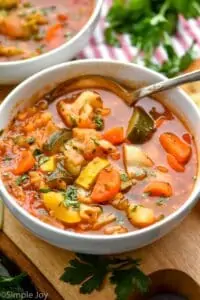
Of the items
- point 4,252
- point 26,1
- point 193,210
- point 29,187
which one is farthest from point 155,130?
point 26,1

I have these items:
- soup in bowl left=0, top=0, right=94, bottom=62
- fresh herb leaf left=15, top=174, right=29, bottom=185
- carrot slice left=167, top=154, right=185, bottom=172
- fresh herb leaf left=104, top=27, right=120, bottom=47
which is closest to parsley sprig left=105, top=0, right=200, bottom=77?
fresh herb leaf left=104, top=27, right=120, bottom=47

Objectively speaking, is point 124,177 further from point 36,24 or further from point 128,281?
point 36,24

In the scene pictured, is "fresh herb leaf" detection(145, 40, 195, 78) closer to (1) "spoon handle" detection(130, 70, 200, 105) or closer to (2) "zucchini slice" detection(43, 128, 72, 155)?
(1) "spoon handle" detection(130, 70, 200, 105)

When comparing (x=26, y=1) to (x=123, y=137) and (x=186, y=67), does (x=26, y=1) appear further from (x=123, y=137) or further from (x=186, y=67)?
(x=123, y=137)

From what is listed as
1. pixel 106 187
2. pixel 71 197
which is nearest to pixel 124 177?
pixel 106 187

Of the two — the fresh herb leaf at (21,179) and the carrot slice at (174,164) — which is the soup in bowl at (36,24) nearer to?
the fresh herb leaf at (21,179)

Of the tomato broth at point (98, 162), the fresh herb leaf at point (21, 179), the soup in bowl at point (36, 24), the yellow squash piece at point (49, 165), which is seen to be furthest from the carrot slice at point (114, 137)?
the soup in bowl at point (36, 24)
